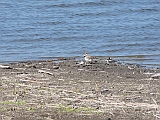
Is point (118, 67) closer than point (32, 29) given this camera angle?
Yes

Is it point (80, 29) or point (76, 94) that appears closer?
point (76, 94)

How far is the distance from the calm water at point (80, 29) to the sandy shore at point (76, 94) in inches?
157

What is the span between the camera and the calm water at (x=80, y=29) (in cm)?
1878

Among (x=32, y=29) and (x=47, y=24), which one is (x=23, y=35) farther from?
(x=47, y=24)

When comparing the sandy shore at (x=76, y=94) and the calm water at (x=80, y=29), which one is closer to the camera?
the sandy shore at (x=76, y=94)

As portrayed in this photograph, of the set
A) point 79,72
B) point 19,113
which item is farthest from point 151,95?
point 79,72

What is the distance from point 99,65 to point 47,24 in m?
9.77

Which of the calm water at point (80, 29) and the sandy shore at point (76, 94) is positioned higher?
the sandy shore at point (76, 94)

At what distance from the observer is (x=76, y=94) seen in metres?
10.3

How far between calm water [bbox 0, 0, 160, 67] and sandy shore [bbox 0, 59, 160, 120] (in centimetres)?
399

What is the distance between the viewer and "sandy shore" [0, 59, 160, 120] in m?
9.05

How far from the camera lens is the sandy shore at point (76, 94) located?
905 centimetres

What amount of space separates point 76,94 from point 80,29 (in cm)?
1328

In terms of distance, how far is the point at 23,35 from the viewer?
21719 millimetres
